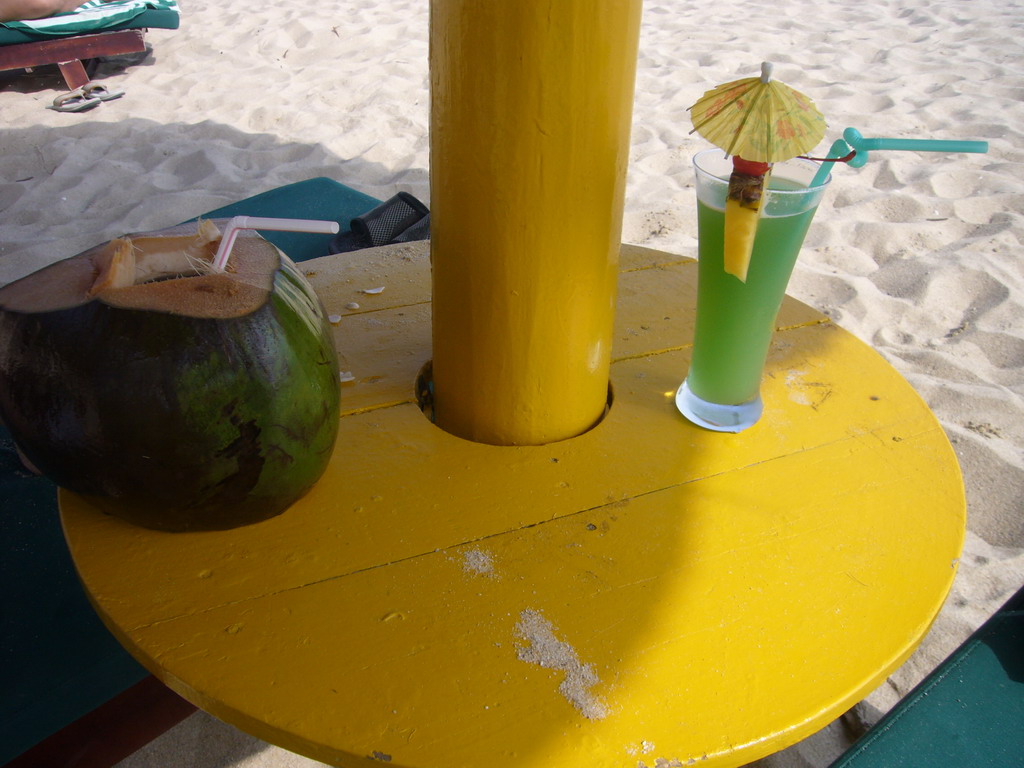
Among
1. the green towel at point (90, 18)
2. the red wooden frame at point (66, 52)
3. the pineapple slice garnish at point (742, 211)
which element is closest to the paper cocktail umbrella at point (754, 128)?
the pineapple slice garnish at point (742, 211)

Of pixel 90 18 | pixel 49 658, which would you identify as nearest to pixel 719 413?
pixel 49 658

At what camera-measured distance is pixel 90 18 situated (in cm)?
378

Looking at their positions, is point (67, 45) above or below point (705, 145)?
→ above

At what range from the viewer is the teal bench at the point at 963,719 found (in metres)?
0.74

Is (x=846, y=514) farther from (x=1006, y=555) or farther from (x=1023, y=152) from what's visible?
(x=1023, y=152)

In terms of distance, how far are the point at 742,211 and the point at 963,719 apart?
0.55 metres

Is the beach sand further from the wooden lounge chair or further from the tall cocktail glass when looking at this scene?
the tall cocktail glass

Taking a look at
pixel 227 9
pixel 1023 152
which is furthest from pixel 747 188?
pixel 227 9

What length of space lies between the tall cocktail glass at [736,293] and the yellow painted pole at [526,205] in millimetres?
105

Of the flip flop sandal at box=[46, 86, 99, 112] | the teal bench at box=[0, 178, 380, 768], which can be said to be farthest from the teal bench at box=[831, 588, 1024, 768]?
the flip flop sandal at box=[46, 86, 99, 112]

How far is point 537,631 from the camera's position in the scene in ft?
2.05

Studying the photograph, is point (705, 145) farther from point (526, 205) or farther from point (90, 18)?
point (90, 18)

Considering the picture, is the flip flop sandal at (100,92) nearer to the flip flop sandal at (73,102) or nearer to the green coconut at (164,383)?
the flip flop sandal at (73,102)

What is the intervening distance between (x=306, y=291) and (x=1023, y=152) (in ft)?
9.80
